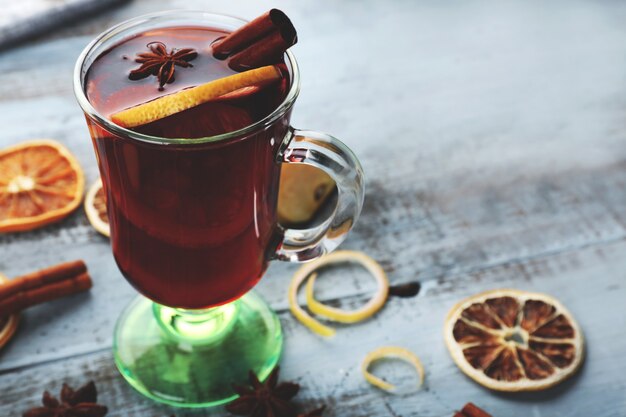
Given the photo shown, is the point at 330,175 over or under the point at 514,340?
over

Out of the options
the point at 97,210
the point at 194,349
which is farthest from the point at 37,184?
the point at 194,349

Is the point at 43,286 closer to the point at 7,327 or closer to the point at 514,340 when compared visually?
the point at 7,327

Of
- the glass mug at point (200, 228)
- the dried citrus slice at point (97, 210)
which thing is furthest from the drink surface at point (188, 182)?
the dried citrus slice at point (97, 210)

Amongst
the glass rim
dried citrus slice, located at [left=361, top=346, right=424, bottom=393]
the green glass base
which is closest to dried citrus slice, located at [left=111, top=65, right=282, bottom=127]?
the glass rim

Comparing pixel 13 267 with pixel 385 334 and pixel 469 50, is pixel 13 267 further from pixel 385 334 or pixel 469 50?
pixel 469 50

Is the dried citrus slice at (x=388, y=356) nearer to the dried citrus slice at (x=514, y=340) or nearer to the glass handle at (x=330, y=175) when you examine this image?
the dried citrus slice at (x=514, y=340)

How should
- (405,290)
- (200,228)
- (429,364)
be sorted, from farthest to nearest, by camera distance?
(405,290), (429,364), (200,228)

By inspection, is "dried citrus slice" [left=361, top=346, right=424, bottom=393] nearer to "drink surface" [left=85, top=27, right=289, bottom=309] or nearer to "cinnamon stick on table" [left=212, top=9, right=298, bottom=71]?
"drink surface" [left=85, top=27, right=289, bottom=309]
